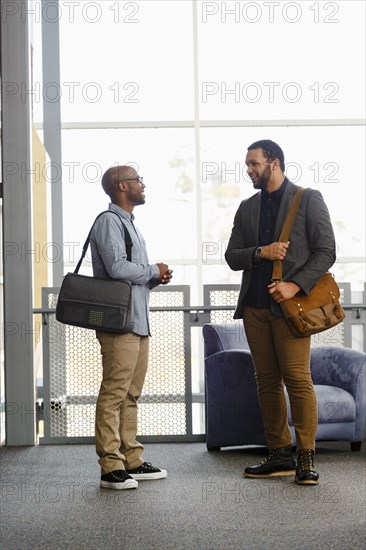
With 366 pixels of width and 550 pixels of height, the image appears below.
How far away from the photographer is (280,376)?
4617mm

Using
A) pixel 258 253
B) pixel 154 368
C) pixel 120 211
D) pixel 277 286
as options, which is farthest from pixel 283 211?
pixel 154 368

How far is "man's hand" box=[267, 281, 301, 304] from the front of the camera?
14.2 feet

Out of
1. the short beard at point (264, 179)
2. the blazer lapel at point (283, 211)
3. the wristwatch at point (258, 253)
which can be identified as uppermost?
the short beard at point (264, 179)

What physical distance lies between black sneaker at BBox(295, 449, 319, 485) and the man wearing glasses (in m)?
0.68

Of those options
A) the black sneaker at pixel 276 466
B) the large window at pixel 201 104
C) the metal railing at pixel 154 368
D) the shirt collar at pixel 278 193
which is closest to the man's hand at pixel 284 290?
the shirt collar at pixel 278 193

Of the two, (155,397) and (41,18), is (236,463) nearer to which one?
(155,397)

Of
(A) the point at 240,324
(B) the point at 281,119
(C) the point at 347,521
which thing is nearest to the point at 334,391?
(A) the point at 240,324

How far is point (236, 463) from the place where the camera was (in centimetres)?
505

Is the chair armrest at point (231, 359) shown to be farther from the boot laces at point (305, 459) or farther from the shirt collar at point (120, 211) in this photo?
the shirt collar at point (120, 211)

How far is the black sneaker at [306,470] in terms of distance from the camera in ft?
14.3

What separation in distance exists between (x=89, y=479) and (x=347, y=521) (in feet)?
4.79

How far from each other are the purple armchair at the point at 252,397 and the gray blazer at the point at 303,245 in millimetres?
993

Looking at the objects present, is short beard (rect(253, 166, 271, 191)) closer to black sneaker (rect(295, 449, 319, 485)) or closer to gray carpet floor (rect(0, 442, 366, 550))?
black sneaker (rect(295, 449, 319, 485))

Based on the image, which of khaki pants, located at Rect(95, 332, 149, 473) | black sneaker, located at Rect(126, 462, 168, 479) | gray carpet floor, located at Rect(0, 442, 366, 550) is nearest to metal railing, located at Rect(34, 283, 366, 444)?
gray carpet floor, located at Rect(0, 442, 366, 550)
